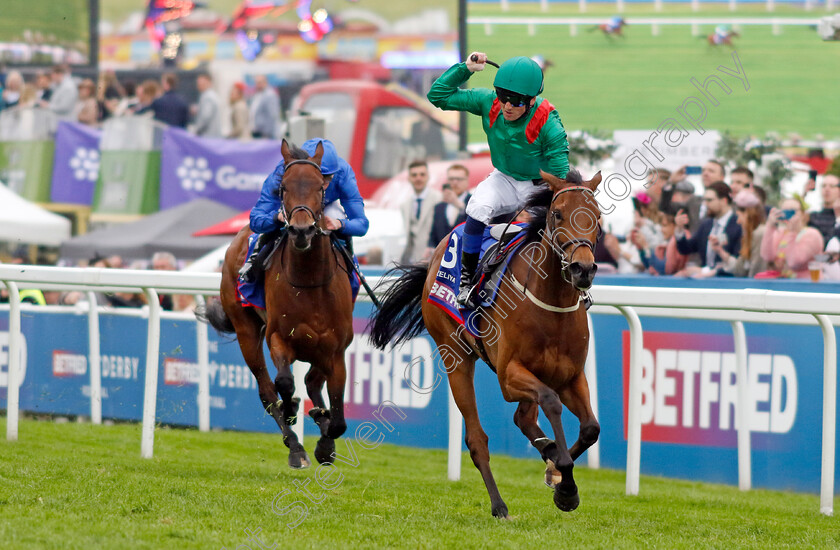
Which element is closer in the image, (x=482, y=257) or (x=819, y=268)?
(x=482, y=257)

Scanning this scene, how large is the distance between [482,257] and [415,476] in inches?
68.8

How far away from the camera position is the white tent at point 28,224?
13.3m

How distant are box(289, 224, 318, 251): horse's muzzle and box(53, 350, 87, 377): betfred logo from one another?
10.6 ft

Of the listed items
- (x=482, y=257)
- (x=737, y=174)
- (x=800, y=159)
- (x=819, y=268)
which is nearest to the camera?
(x=482, y=257)

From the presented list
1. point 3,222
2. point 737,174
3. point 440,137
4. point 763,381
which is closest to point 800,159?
point 440,137

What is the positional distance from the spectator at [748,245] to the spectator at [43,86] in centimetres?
1145

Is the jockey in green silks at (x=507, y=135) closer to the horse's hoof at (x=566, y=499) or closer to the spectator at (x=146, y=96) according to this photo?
the horse's hoof at (x=566, y=499)

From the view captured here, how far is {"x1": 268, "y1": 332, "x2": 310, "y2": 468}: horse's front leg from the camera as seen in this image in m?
6.04

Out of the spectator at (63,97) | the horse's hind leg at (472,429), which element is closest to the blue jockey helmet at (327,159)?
the horse's hind leg at (472,429)

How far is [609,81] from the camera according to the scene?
21.4 metres

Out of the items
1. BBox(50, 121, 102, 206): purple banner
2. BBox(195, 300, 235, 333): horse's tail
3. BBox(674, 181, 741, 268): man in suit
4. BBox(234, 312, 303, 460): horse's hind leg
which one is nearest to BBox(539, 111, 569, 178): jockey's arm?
BBox(234, 312, 303, 460): horse's hind leg

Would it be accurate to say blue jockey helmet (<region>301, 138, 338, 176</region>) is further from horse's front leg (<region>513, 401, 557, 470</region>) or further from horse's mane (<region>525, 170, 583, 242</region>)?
horse's front leg (<region>513, 401, 557, 470</region>)

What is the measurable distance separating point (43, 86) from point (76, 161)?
2.25m

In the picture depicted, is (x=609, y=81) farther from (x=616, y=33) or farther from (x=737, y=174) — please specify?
(x=737, y=174)
